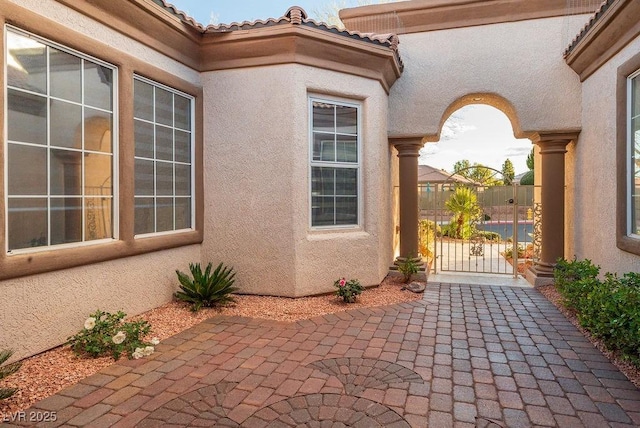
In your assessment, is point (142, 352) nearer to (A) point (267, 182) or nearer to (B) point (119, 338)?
(B) point (119, 338)

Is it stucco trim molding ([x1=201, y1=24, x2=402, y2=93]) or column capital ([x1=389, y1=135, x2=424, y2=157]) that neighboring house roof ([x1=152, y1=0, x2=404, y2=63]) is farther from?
column capital ([x1=389, y1=135, x2=424, y2=157])

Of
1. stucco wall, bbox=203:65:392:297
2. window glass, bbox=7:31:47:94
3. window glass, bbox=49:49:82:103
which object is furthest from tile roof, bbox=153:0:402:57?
window glass, bbox=7:31:47:94

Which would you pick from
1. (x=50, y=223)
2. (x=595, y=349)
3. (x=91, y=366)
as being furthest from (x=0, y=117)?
(x=595, y=349)

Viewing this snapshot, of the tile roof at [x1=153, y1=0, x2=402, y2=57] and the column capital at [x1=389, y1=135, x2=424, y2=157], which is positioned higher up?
the tile roof at [x1=153, y1=0, x2=402, y2=57]

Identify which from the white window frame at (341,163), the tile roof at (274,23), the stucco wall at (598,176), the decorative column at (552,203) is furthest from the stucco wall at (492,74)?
the tile roof at (274,23)

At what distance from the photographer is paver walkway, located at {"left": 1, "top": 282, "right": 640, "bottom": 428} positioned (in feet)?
10.3

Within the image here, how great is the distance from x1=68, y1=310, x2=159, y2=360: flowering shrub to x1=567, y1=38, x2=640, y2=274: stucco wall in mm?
6809

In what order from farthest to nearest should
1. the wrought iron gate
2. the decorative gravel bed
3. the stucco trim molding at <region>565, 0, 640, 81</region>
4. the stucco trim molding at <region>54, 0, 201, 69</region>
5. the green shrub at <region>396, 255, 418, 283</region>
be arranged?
the wrought iron gate, the green shrub at <region>396, 255, 418, 283</region>, the stucco trim molding at <region>565, 0, 640, 81</region>, the stucco trim molding at <region>54, 0, 201, 69</region>, the decorative gravel bed

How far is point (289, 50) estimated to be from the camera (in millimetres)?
6500

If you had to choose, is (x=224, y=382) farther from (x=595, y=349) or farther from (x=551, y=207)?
(x=551, y=207)

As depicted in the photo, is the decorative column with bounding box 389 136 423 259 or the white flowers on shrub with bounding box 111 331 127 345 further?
the decorative column with bounding box 389 136 423 259

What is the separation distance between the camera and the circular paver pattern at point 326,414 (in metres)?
3.02

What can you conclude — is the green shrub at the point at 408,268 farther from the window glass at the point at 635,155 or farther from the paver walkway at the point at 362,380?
the window glass at the point at 635,155

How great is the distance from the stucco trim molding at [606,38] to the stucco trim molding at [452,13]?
1.21m
